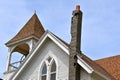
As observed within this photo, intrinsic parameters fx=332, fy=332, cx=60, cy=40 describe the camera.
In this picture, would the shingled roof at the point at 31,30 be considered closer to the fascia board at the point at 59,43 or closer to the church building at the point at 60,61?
the church building at the point at 60,61

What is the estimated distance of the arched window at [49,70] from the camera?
1898 cm

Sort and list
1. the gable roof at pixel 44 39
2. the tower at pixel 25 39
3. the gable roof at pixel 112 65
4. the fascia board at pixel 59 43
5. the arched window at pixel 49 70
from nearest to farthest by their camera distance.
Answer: the fascia board at pixel 59 43 < the gable roof at pixel 44 39 < the arched window at pixel 49 70 < the gable roof at pixel 112 65 < the tower at pixel 25 39

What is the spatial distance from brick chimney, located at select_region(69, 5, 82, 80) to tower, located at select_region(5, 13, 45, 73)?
755 cm

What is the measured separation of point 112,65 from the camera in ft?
75.8

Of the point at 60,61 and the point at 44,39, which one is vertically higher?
the point at 44,39

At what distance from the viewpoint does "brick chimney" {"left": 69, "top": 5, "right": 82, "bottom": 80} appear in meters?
17.8

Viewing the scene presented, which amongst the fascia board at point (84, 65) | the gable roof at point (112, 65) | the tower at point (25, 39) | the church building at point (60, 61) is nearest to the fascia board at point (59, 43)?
the church building at point (60, 61)

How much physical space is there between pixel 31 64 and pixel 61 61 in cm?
229

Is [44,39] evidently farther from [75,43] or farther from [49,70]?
[75,43]

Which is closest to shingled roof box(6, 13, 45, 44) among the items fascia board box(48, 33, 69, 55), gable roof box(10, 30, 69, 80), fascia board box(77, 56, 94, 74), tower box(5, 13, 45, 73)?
tower box(5, 13, 45, 73)

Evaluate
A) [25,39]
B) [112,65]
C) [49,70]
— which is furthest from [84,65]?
[25,39]

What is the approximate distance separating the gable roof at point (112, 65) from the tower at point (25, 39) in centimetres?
581

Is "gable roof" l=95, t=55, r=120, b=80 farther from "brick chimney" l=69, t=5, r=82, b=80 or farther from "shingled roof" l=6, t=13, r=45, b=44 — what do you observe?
"shingled roof" l=6, t=13, r=45, b=44

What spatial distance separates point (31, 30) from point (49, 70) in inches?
377
